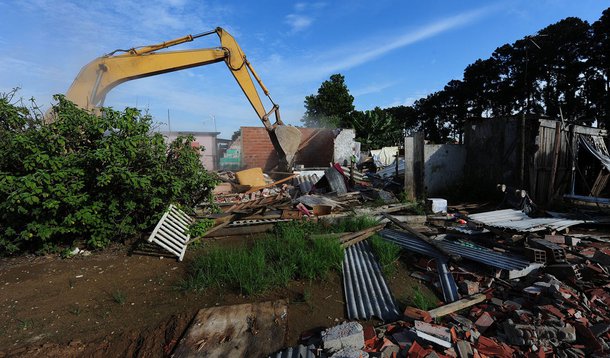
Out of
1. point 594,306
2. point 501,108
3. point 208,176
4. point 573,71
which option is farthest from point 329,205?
point 501,108

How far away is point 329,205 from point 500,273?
147 inches

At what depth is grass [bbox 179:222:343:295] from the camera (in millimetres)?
3713

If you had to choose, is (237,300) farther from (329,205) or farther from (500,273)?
(329,205)

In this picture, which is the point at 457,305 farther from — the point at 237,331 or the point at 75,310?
the point at 75,310

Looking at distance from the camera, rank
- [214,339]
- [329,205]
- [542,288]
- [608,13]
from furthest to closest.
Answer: [608,13], [329,205], [542,288], [214,339]

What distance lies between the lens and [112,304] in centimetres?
343

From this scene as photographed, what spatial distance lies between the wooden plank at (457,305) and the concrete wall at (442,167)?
592 centimetres

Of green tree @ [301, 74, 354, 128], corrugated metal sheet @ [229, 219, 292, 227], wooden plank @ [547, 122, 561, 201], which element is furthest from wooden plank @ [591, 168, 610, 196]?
green tree @ [301, 74, 354, 128]

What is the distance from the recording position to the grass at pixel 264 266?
3.71 m

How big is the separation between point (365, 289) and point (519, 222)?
406 cm

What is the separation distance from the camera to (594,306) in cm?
310

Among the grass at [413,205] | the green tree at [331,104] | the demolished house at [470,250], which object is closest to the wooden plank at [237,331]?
the demolished house at [470,250]

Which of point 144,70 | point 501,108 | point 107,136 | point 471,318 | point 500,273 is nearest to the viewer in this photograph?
point 471,318

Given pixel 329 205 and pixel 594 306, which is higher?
pixel 329 205
